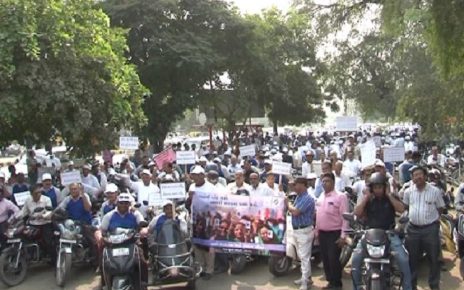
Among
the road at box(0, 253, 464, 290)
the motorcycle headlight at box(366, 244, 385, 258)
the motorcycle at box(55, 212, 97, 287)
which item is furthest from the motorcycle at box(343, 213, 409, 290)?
the motorcycle at box(55, 212, 97, 287)

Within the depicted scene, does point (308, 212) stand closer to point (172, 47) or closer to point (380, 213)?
point (380, 213)

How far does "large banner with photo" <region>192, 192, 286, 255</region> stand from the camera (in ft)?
30.9

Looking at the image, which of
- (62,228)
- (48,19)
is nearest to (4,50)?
(48,19)

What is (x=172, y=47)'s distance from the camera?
25.8 m

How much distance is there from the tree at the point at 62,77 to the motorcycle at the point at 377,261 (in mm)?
6637

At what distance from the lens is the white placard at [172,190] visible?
985 centimetres

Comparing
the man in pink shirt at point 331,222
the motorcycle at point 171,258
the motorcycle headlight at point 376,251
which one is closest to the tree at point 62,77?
the motorcycle at point 171,258

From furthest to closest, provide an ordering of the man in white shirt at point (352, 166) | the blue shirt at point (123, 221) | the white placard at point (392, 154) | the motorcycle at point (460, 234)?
the man in white shirt at point (352, 166) → the white placard at point (392, 154) → the blue shirt at point (123, 221) → the motorcycle at point (460, 234)

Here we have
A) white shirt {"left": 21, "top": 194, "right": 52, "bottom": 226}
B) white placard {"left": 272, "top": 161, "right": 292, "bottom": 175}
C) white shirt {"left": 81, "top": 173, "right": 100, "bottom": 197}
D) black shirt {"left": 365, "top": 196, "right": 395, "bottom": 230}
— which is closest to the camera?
black shirt {"left": 365, "top": 196, "right": 395, "bottom": 230}

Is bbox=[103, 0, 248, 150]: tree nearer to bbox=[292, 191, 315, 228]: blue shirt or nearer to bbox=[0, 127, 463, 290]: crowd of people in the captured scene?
bbox=[0, 127, 463, 290]: crowd of people

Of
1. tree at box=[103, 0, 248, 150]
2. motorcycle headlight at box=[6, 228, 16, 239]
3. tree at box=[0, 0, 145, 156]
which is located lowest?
motorcycle headlight at box=[6, 228, 16, 239]

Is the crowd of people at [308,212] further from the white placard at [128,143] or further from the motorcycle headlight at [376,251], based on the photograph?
the white placard at [128,143]

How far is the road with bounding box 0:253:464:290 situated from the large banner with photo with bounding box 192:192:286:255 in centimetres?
48

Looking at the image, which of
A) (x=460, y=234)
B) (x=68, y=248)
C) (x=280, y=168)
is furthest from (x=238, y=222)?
(x=460, y=234)
